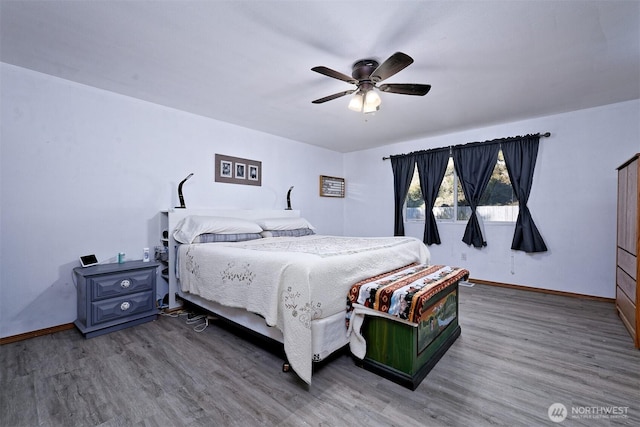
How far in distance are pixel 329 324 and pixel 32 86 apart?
3.31 m

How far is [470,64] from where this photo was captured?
7.82ft

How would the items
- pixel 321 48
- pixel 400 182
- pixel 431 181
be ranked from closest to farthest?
pixel 321 48 → pixel 431 181 → pixel 400 182

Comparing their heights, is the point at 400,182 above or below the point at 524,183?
above

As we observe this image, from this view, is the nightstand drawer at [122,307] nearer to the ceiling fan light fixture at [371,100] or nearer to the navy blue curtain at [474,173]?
the ceiling fan light fixture at [371,100]

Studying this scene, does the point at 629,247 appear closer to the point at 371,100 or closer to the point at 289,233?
the point at 371,100

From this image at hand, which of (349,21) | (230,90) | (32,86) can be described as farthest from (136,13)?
(32,86)

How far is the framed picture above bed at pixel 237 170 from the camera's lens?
387 cm

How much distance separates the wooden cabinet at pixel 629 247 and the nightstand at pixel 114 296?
4256 millimetres

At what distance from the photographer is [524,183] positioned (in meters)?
3.86

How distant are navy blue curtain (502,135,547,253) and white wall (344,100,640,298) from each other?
0.32 feet

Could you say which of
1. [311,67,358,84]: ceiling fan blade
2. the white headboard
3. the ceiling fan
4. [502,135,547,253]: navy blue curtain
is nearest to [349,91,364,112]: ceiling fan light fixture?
the ceiling fan

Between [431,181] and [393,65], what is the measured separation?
308 centimetres

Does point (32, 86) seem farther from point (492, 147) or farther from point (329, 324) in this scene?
point (492, 147)

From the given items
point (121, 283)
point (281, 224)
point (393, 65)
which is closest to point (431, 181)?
point (281, 224)
